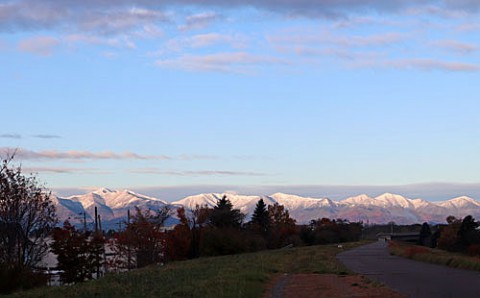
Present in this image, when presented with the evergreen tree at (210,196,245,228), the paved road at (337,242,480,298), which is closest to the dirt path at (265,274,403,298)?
the paved road at (337,242,480,298)

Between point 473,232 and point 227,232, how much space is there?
2679cm

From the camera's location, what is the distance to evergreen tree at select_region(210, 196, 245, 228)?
96.2 meters

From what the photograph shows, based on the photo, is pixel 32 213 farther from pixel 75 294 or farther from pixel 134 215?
pixel 134 215

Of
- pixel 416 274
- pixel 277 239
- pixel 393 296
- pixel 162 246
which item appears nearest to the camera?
pixel 393 296

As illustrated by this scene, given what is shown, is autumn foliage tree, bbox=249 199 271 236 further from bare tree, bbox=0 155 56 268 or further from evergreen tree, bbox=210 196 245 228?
bare tree, bbox=0 155 56 268

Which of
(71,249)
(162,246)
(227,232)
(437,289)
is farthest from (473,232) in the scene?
(437,289)

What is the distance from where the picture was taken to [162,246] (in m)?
87.1

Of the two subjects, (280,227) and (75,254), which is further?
(280,227)

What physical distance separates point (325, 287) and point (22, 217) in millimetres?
24144

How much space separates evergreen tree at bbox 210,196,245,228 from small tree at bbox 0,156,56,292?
4826cm

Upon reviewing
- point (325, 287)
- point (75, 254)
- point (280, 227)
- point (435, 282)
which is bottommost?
point (75, 254)

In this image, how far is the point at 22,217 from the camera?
45.3m

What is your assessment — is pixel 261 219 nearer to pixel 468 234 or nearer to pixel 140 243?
pixel 140 243

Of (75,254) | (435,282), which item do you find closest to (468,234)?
(75,254)
